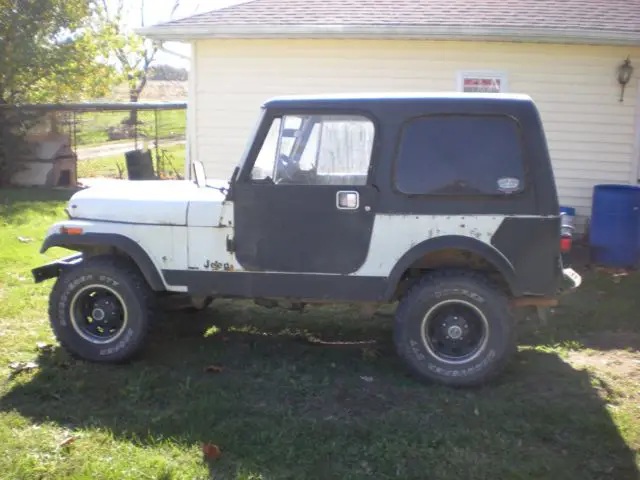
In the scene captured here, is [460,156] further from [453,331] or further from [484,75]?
[484,75]

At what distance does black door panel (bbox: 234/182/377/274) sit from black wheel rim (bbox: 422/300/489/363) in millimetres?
650

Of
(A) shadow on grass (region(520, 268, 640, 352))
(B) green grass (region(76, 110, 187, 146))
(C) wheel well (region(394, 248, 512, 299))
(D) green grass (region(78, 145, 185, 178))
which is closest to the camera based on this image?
(C) wheel well (region(394, 248, 512, 299))

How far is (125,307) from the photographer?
205 inches

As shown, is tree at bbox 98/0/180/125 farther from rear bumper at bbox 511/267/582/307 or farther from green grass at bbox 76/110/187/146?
rear bumper at bbox 511/267/582/307

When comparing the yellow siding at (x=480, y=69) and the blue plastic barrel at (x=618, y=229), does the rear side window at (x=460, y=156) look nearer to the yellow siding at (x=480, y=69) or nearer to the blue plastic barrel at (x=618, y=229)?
the blue plastic barrel at (x=618, y=229)

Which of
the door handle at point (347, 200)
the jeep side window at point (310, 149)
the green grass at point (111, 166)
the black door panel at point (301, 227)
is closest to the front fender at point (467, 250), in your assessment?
the black door panel at point (301, 227)

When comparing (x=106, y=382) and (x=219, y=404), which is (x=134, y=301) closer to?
(x=106, y=382)

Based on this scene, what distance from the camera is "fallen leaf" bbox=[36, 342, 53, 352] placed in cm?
554

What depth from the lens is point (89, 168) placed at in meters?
19.7

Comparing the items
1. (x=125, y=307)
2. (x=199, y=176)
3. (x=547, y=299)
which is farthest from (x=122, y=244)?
(x=547, y=299)

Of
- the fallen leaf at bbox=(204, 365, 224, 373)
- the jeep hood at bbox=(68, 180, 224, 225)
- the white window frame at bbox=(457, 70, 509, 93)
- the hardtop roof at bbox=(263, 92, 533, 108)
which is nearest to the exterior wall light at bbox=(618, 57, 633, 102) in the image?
the white window frame at bbox=(457, 70, 509, 93)

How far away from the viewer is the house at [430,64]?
9570mm

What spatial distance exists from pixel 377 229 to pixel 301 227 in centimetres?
51

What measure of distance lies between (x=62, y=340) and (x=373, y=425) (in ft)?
7.88
